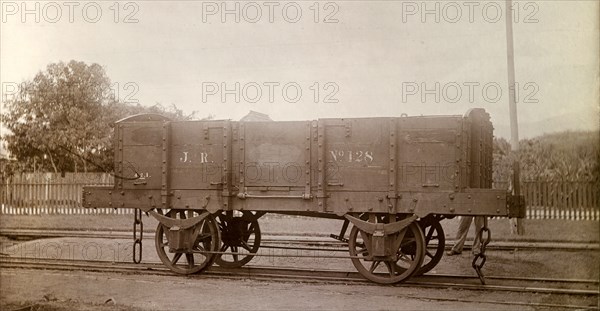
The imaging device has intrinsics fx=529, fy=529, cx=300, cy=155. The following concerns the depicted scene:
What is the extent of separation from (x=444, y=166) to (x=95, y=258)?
7.04 meters

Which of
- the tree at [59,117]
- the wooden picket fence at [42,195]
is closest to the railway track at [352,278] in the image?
the wooden picket fence at [42,195]

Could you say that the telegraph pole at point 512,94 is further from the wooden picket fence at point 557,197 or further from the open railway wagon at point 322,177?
the open railway wagon at point 322,177

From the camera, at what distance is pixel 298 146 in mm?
8016

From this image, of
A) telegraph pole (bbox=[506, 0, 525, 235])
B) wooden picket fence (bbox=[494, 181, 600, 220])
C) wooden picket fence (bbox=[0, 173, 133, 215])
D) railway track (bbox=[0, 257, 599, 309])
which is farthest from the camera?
wooden picket fence (bbox=[0, 173, 133, 215])

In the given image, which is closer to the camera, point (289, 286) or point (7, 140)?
point (289, 286)

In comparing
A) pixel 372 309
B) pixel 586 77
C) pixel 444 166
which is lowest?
pixel 372 309

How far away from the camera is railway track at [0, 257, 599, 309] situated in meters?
6.87

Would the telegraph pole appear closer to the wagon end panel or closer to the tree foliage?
the tree foliage

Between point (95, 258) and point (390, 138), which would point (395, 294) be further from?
point (95, 258)

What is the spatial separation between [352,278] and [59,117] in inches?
597

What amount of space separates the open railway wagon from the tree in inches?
429

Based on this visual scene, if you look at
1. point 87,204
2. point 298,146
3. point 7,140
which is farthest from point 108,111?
point 298,146

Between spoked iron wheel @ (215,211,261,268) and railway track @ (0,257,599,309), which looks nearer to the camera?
railway track @ (0,257,599,309)

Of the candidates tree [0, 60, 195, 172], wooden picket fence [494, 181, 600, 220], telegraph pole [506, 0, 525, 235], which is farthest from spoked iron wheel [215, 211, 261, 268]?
tree [0, 60, 195, 172]
